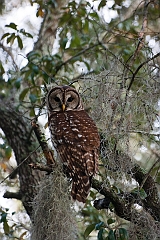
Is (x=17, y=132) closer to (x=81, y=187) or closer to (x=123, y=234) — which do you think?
(x=81, y=187)

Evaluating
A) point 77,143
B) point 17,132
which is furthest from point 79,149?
point 17,132

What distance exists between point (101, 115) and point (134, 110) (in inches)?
8.6

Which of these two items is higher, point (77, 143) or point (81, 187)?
point (77, 143)

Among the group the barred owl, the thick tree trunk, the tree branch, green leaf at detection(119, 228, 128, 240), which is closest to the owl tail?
the barred owl

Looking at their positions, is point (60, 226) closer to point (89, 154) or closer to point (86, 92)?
point (89, 154)

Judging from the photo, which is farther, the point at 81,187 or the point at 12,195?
the point at 12,195

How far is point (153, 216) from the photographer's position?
321 centimetres

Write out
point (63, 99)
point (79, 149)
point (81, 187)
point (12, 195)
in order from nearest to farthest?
point (81, 187) → point (79, 149) → point (63, 99) → point (12, 195)

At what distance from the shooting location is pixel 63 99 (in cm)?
365

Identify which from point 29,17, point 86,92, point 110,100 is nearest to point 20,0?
point 29,17

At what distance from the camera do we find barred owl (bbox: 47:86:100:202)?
3119 millimetres

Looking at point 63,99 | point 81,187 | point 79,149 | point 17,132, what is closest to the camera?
point 81,187

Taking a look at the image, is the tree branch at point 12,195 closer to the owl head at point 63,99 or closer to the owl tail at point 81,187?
the owl head at point 63,99

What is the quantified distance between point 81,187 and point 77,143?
30 centimetres
